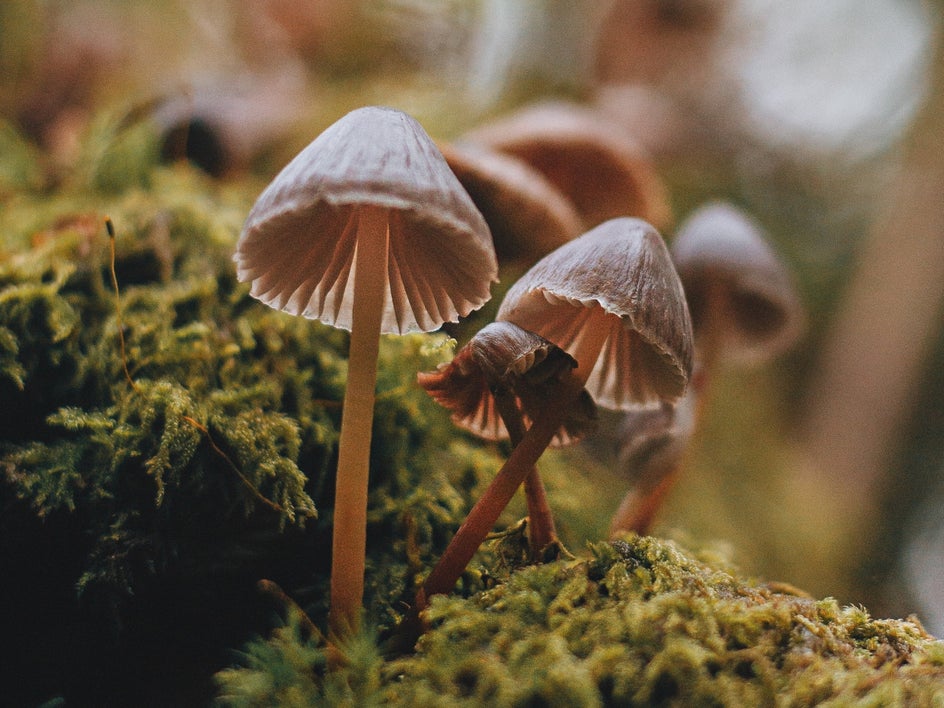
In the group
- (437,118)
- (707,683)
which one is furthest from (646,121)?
(707,683)

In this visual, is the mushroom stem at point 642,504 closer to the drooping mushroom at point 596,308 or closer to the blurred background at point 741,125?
the blurred background at point 741,125

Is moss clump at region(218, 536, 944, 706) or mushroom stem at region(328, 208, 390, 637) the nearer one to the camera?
moss clump at region(218, 536, 944, 706)

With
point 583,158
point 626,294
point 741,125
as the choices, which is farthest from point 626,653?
point 741,125

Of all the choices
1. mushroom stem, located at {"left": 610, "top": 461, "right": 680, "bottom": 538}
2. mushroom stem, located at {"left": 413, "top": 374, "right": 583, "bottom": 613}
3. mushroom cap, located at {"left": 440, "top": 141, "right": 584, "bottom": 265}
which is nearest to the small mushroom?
mushroom stem, located at {"left": 413, "top": 374, "right": 583, "bottom": 613}

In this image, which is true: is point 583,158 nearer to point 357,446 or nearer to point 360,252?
point 360,252

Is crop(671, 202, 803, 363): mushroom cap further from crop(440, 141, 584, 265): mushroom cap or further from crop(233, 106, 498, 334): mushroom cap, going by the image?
crop(233, 106, 498, 334): mushroom cap

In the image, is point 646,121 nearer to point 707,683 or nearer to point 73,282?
point 73,282
